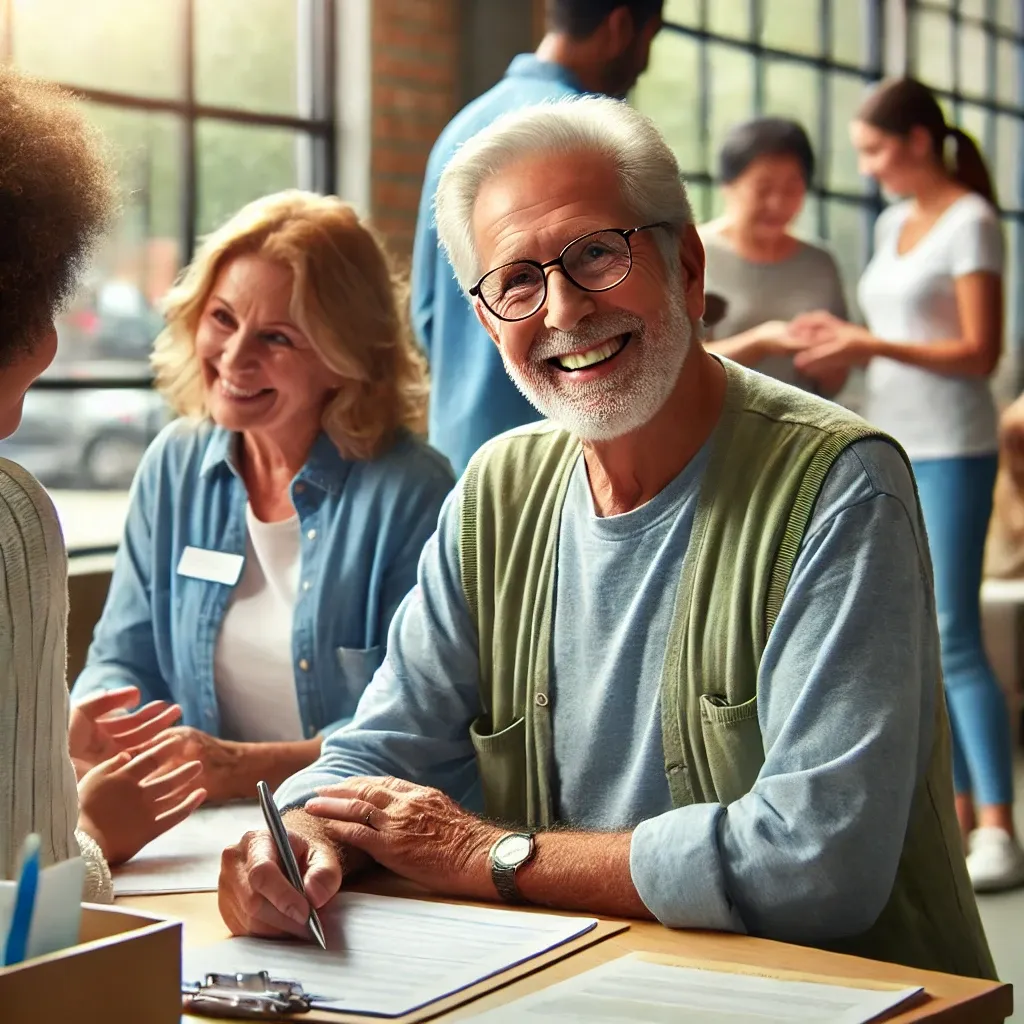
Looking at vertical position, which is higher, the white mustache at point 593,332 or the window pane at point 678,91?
the window pane at point 678,91

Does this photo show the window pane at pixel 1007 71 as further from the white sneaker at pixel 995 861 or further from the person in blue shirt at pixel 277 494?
the person in blue shirt at pixel 277 494

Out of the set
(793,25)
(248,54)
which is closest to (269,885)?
(248,54)

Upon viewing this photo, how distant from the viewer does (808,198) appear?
734cm

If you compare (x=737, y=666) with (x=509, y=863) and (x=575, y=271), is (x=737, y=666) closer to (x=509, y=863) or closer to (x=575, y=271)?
(x=509, y=863)

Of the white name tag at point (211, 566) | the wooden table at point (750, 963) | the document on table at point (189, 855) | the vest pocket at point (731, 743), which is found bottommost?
the document on table at point (189, 855)

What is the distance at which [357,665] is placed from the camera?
258 centimetres

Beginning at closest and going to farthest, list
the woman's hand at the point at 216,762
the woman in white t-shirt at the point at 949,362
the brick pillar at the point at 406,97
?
the woman's hand at the point at 216,762, the woman in white t-shirt at the point at 949,362, the brick pillar at the point at 406,97

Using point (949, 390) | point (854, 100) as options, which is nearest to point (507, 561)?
point (949, 390)

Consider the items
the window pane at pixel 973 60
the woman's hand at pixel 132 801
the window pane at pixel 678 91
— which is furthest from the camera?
the window pane at pixel 973 60

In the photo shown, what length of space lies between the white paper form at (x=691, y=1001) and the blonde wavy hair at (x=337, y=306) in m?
1.52

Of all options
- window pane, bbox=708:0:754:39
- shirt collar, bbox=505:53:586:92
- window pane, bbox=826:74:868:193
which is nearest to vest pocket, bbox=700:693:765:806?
shirt collar, bbox=505:53:586:92

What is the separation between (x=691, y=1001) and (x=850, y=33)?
7135 millimetres

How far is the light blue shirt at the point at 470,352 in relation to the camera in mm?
3352

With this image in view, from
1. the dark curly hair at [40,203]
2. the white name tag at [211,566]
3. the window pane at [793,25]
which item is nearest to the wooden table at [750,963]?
the dark curly hair at [40,203]
